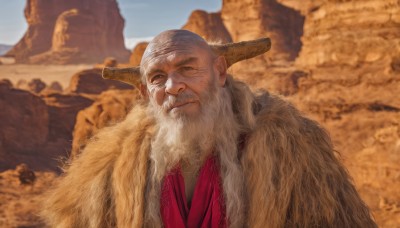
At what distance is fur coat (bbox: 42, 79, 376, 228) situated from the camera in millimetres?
1814

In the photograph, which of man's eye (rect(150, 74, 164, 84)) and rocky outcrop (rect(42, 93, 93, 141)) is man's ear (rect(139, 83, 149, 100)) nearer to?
man's eye (rect(150, 74, 164, 84))

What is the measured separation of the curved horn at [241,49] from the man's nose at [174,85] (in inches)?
15.3

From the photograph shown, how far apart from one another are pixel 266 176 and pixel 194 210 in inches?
15.5

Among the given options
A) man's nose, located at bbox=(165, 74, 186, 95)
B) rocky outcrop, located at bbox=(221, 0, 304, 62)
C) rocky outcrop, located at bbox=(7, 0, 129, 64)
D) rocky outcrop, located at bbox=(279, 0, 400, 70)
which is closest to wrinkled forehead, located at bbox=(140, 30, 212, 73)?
man's nose, located at bbox=(165, 74, 186, 95)

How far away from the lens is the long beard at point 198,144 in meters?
1.97

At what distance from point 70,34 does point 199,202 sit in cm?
7133

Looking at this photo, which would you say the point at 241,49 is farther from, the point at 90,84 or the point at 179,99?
the point at 90,84

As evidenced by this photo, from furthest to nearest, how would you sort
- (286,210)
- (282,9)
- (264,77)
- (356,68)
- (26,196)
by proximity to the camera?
(282,9)
(264,77)
(356,68)
(26,196)
(286,210)

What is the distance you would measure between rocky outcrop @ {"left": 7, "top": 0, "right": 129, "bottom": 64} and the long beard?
222ft

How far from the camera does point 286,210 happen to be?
1.84 meters

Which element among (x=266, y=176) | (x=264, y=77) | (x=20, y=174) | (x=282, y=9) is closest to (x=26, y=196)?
(x=20, y=174)

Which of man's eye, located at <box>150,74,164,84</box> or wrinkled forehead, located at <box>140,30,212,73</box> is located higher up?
wrinkled forehead, located at <box>140,30,212,73</box>

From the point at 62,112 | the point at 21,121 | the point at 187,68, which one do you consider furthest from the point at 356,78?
the point at 21,121

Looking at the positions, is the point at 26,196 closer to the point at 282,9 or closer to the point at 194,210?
the point at 194,210
